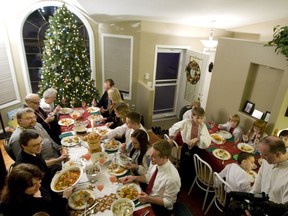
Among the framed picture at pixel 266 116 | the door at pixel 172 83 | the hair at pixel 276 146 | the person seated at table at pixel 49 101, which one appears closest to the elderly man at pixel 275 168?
the hair at pixel 276 146

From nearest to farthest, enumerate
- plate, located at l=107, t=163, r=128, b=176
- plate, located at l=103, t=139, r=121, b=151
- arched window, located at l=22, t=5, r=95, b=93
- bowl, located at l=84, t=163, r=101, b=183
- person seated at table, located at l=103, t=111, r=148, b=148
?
bowl, located at l=84, t=163, r=101, b=183 → plate, located at l=107, t=163, r=128, b=176 → person seated at table, located at l=103, t=111, r=148, b=148 → plate, located at l=103, t=139, r=121, b=151 → arched window, located at l=22, t=5, r=95, b=93

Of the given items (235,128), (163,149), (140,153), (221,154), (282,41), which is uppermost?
(282,41)

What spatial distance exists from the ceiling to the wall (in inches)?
27.2

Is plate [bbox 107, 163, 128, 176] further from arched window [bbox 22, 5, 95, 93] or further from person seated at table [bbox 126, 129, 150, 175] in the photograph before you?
arched window [bbox 22, 5, 95, 93]

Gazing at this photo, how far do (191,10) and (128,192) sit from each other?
12.5ft

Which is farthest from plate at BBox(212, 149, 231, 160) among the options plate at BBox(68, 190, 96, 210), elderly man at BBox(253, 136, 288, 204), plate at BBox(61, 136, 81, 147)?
plate at BBox(61, 136, 81, 147)

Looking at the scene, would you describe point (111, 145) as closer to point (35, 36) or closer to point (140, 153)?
point (140, 153)

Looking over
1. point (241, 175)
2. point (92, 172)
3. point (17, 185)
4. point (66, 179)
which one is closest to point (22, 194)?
point (17, 185)

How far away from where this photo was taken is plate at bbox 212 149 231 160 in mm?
3000

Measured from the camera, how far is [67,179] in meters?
2.02

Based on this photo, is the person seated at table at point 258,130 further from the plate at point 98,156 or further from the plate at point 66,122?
the plate at point 66,122

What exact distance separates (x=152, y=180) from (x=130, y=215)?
1.50 feet

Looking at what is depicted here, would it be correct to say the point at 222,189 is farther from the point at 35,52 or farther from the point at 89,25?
the point at 35,52

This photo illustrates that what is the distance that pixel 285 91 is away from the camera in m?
3.20
